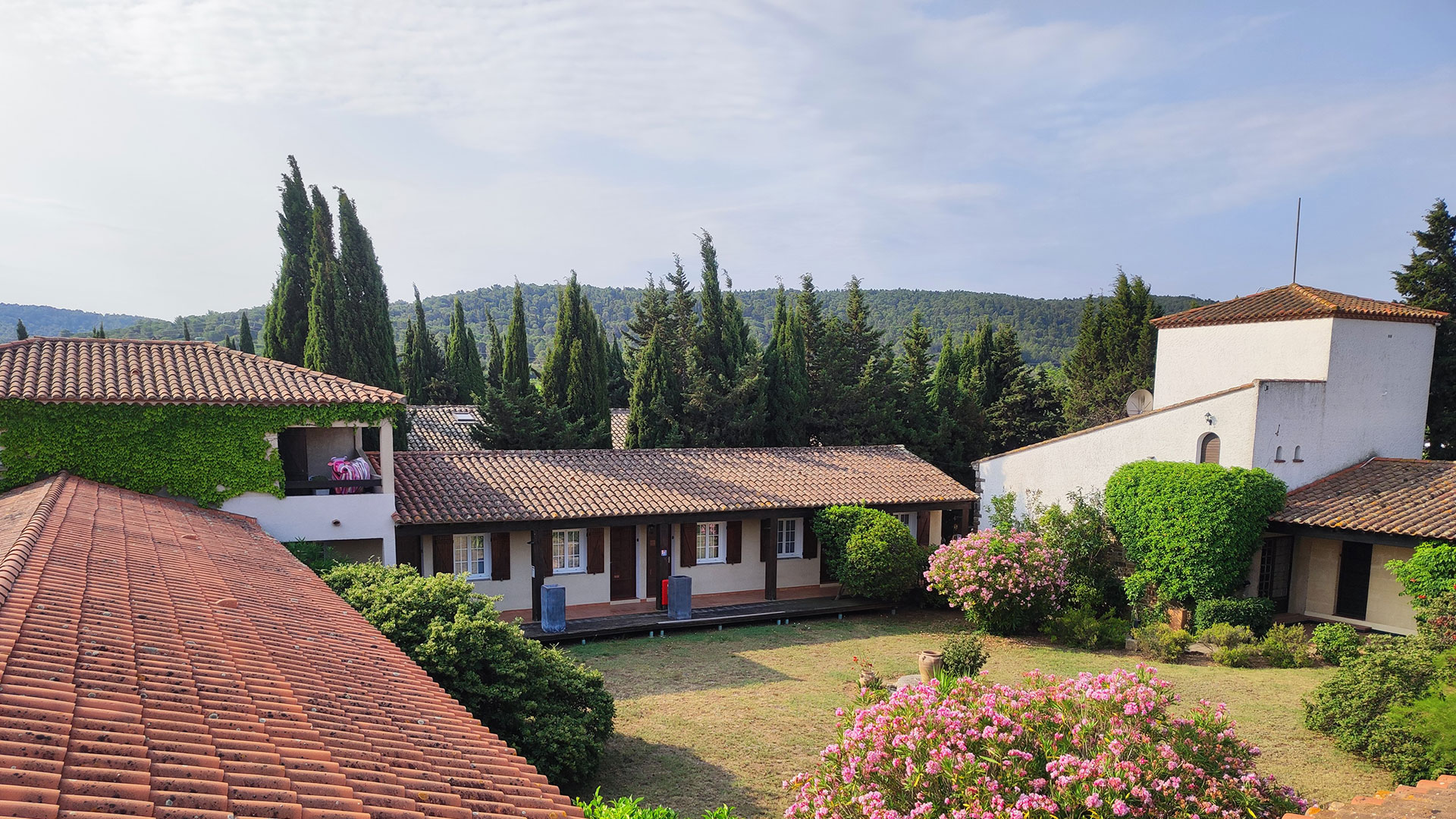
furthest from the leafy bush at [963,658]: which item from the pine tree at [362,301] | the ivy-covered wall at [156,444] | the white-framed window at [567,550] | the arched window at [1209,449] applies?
the pine tree at [362,301]

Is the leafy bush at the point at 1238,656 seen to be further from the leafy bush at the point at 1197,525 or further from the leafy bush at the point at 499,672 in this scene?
the leafy bush at the point at 499,672

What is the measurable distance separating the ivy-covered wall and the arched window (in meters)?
17.5

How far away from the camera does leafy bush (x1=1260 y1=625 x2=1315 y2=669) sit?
603 inches

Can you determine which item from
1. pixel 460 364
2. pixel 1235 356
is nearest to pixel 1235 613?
pixel 1235 356

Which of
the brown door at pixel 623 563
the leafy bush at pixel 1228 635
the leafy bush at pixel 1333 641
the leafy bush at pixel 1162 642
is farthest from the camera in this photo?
the brown door at pixel 623 563

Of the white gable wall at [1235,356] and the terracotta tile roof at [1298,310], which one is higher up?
the terracotta tile roof at [1298,310]

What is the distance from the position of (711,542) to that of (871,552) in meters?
3.95

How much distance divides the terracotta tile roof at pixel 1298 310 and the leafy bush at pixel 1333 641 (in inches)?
268

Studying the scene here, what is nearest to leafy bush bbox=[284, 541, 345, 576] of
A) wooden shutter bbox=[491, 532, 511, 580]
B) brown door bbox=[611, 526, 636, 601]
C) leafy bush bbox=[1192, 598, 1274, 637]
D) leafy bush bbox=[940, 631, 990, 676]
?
wooden shutter bbox=[491, 532, 511, 580]

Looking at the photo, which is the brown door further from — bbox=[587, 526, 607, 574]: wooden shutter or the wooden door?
the wooden door

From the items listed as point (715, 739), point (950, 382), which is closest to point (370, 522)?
point (715, 739)

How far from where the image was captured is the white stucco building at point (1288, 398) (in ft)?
57.2

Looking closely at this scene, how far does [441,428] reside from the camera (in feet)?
104

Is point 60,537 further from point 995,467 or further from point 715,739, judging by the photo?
point 995,467
